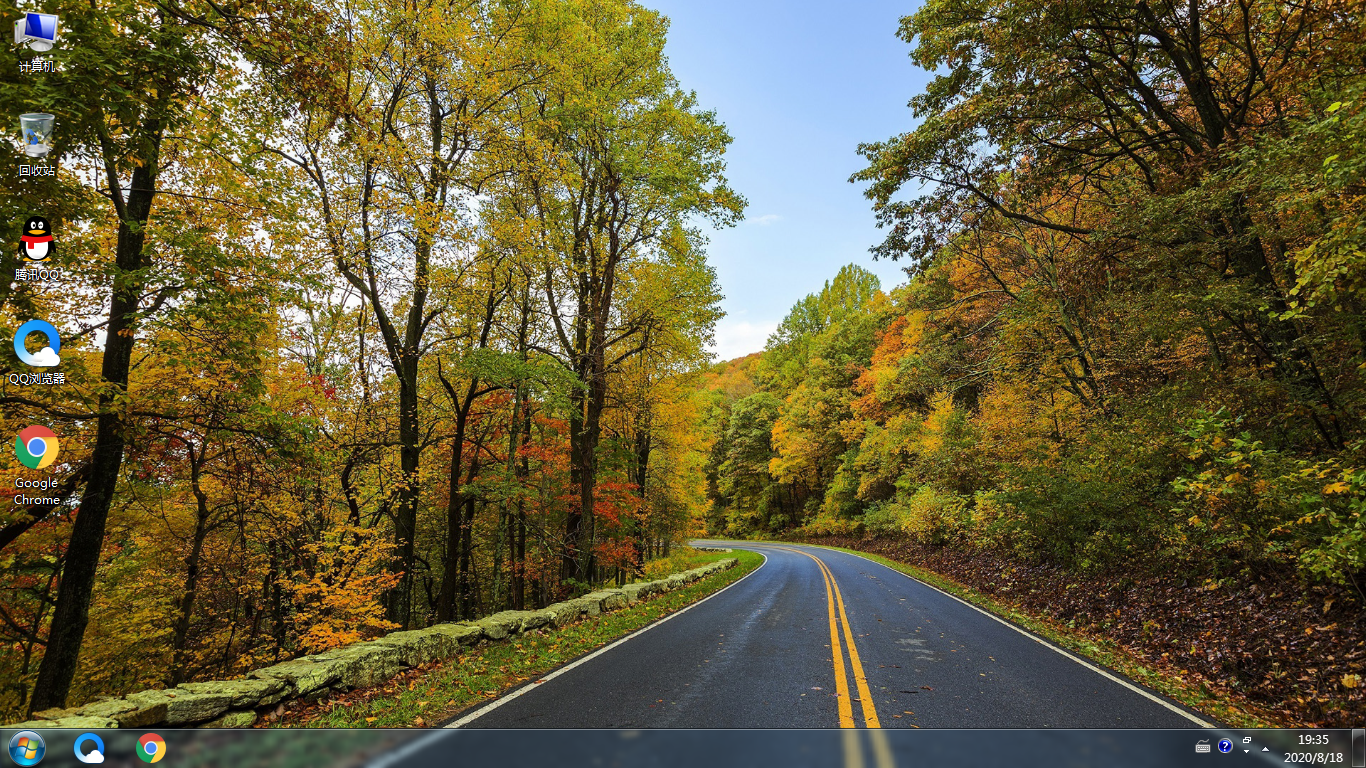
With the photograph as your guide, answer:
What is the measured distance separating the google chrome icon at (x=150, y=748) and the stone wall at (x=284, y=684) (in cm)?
160

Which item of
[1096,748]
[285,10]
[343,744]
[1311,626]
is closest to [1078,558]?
[1311,626]

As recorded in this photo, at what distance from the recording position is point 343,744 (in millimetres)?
1660

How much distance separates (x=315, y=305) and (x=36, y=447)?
15.2 ft

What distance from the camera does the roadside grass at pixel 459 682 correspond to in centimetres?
465

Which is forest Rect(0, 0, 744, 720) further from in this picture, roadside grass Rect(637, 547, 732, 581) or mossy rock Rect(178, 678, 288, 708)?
mossy rock Rect(178, 678, 288, 708)

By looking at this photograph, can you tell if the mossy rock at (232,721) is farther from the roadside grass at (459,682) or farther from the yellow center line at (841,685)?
the yellow center line at (841,685)

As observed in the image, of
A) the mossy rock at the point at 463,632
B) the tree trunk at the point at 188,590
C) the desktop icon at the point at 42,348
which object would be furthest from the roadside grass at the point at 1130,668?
the tree trunk at the point at 188,590

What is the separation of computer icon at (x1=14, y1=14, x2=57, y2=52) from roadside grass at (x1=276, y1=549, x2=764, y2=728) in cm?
603

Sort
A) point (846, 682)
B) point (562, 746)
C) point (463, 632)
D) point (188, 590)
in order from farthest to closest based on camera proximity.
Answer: point (188, 590) < point (463, 632) < point (846, 682) < point (562, 746)

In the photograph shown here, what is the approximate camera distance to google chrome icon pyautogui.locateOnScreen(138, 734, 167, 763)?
5.99ft

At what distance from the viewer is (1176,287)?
859cm

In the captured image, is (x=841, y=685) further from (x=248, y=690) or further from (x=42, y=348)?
(x=42, y=348)

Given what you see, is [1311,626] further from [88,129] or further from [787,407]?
[787,407]

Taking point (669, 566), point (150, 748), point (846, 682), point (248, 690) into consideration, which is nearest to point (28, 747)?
point (150, 748)
